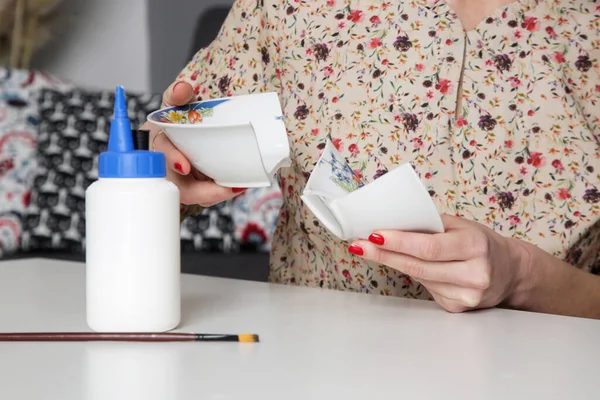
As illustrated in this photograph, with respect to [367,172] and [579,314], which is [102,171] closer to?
[367,172]

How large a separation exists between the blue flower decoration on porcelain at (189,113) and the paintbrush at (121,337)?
26 centimetres

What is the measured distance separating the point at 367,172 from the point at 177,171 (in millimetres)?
323

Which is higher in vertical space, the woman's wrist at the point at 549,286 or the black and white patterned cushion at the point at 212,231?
the black and white patterned cushion at the point at 212,231

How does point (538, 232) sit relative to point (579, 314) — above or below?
above

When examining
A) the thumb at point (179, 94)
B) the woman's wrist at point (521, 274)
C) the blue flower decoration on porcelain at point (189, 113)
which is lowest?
the woman's wrist at point (521, 274)

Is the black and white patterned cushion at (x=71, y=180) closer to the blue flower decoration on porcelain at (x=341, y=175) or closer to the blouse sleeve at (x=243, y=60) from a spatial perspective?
the blouse sleeve at (x=243, y=60)

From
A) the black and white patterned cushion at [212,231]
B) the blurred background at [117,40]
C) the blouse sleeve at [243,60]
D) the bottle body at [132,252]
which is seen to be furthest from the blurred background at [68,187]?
the bottle body at [132,252]

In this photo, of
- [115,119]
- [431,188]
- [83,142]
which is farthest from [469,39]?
[83,142]

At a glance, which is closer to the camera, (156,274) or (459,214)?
(156,274)

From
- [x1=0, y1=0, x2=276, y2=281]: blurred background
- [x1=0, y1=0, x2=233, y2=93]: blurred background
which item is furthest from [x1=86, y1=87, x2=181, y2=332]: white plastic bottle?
[x1=0, y1=0, x2=233, y2=93]: blurred background

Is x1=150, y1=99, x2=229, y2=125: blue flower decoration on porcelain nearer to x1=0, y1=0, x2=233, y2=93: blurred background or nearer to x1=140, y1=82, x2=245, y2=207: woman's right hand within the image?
x1=140, y1=82, x2=245, y2=207: woman's right hand

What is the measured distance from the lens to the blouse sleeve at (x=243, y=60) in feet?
3.81

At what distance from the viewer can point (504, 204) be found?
3.47 feet

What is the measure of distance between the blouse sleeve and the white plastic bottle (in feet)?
1.71
